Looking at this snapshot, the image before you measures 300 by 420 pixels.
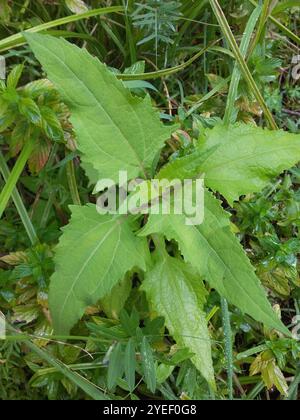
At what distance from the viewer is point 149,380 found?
0.98 meters

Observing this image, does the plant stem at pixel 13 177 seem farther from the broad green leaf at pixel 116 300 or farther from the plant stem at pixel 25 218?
the broad green leaf at pixel 116 300

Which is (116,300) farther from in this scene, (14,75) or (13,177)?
(14,75)

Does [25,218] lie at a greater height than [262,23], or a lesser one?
lesser

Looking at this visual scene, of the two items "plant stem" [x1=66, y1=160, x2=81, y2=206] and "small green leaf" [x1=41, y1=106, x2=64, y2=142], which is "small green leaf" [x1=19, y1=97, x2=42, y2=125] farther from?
"plant stem" [x1=66, y1=160, x2=81, y2=206]

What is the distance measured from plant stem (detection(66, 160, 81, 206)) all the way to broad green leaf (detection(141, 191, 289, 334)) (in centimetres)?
34

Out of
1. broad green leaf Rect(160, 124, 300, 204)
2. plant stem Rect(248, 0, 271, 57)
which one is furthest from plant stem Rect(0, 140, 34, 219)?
plant stem Rect(248, 0, 271, 57)

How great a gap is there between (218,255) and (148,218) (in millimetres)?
138

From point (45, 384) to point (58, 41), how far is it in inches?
28.5

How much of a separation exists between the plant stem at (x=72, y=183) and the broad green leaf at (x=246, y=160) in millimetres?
297

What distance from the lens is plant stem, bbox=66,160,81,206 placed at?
1.21m

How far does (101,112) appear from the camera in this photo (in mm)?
939

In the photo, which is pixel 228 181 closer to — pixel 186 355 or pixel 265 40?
pixel 186 355

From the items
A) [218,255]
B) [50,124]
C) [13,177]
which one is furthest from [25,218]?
[218,255]

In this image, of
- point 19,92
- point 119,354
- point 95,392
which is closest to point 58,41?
point 19,92
